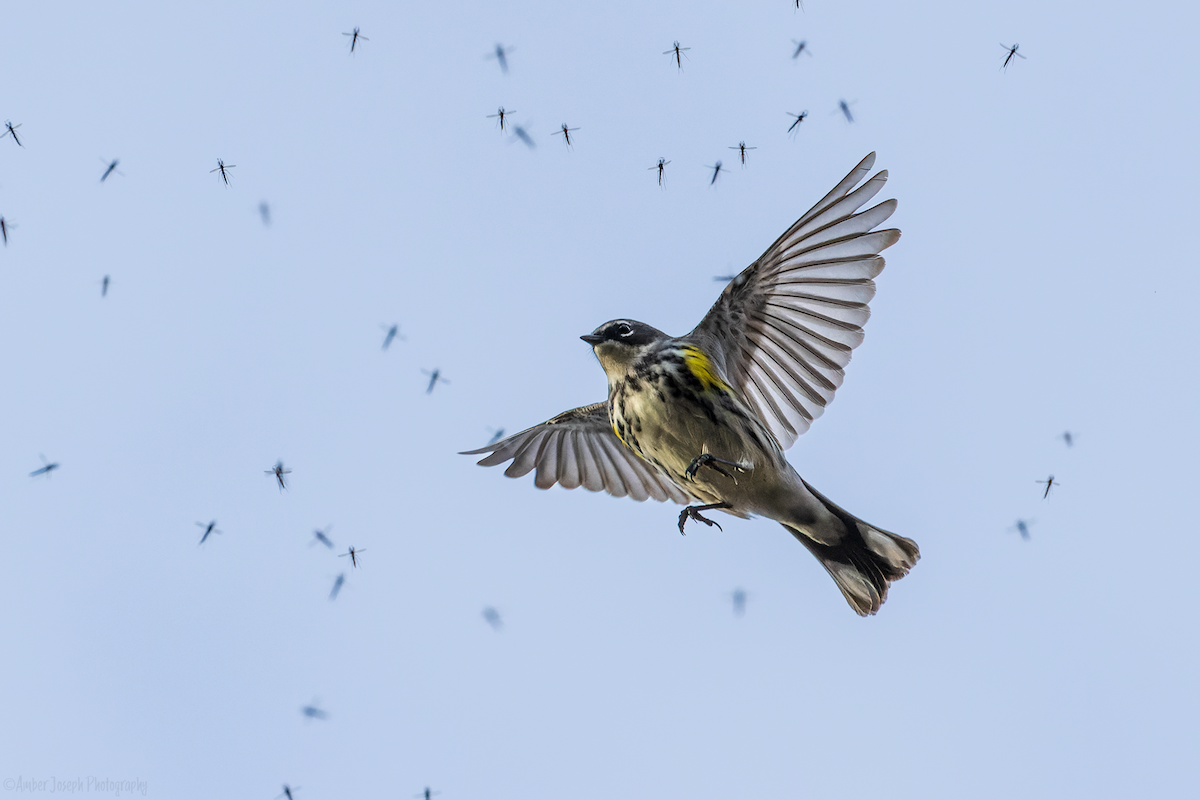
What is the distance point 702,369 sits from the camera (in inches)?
331

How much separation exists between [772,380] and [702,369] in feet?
3.87

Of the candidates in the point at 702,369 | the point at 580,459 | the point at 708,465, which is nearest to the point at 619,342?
the point at 702,369

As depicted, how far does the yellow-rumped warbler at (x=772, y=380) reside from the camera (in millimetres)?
8344

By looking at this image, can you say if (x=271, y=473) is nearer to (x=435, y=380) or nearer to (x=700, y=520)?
(x=435, y=380)

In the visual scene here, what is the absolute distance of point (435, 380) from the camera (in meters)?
12.3

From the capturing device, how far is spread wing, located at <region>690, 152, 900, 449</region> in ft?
28.0

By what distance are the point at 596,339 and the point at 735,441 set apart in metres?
1.48

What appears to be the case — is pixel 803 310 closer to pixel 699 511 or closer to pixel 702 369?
pixel 702 369

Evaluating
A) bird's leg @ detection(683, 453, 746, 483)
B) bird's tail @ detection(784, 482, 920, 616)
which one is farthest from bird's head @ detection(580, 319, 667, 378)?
bird's tail @ detection(784, 482, 920, 616)

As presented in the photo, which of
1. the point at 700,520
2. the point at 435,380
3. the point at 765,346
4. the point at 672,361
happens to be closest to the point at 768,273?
the point at 765,346

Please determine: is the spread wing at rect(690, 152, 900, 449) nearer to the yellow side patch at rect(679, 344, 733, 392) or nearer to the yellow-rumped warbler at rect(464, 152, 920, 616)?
the yellow-rumped warbler at rect(464, 152, 920, 616)

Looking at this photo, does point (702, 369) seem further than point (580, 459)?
No

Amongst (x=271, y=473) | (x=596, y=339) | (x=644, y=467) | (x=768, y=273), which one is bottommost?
(x=271, y=473)

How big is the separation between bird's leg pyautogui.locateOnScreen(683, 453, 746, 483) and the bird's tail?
2.84ft
